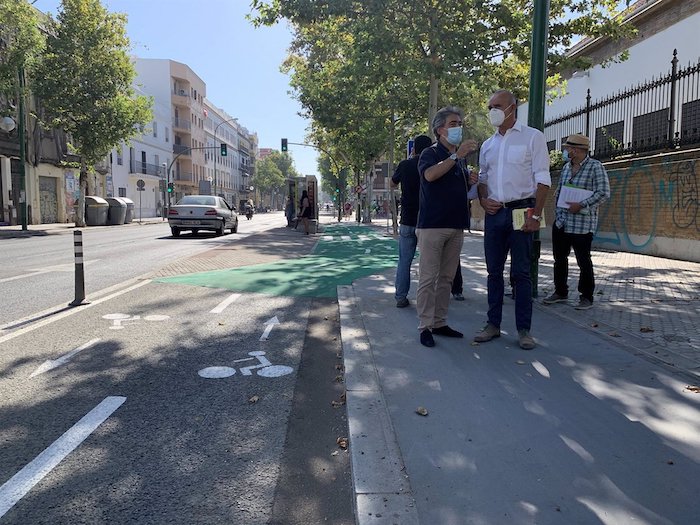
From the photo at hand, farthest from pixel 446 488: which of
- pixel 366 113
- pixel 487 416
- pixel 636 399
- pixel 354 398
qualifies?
pixel 366 113

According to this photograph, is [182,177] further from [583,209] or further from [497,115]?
[497,115]

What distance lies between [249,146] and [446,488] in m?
129

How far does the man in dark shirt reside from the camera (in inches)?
239

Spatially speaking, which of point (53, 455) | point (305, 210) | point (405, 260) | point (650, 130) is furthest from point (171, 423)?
point (305, 210)

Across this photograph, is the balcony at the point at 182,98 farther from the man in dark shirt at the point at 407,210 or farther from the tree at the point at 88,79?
the man in dark shirt at the point at 407,210

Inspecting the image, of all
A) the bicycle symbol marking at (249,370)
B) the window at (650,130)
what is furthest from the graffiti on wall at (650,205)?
the bicycle symbol marking at (249,370)

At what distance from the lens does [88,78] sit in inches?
1099

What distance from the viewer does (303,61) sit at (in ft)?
103

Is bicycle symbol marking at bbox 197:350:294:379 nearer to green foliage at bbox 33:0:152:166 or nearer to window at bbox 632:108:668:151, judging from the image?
window at bbox 632:108:668:151

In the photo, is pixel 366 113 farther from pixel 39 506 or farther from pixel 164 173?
pixel 164 173

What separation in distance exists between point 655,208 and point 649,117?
8.94 feet

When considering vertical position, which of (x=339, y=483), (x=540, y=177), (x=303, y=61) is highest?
(x=303, y=61)

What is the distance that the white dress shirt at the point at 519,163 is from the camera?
4.54 metres

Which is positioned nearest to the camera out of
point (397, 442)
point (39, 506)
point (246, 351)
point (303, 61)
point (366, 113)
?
point (39, 506)
